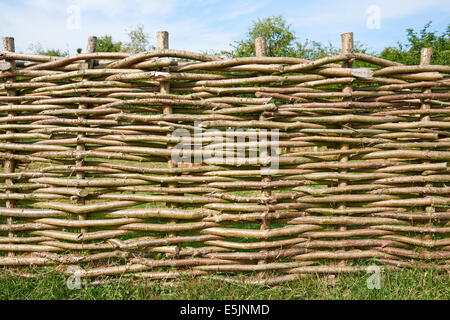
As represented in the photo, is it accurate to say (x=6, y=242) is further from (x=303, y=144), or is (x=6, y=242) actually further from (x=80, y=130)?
(x=303, y=144)

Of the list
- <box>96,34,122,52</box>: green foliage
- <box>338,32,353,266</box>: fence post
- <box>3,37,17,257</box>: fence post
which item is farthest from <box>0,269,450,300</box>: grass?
<box>96,34,122,52</box>: green foliage

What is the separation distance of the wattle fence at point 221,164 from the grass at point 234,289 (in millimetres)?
109

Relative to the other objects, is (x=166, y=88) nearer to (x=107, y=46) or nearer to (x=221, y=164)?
(x=221, y=164)

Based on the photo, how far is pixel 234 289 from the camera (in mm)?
2432

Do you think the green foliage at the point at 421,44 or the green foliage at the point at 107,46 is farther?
the green foliage at the point at 107,46

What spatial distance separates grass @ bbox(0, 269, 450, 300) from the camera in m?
2.38

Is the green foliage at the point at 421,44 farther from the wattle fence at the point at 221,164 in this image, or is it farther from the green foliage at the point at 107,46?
the green foliage at the point at 107,46

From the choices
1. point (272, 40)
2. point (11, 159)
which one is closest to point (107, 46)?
point (272, 40)

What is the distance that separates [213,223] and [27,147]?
182 cm

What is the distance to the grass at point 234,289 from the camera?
2377 millimetres

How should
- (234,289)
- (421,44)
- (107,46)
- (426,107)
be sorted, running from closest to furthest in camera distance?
(234,289), (426,107), (421,44), (107,46)

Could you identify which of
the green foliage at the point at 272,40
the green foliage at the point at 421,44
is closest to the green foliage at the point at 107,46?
the green foliage at the point at 272,40

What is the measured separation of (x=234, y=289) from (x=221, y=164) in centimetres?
103
